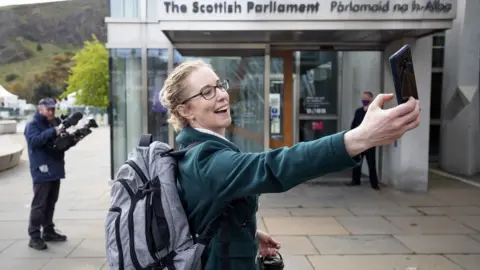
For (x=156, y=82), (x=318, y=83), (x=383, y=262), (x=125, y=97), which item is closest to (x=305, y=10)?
(x=156, y=82)

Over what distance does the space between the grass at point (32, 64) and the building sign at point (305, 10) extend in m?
113

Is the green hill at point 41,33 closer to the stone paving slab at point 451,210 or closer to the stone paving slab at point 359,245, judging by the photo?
the stone paving slab at point 451,210

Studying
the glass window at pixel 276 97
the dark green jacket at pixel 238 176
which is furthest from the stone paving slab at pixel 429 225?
the dark green jacket at pixel 238 176

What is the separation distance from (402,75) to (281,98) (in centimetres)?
892

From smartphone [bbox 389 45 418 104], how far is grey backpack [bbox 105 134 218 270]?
2.62ft

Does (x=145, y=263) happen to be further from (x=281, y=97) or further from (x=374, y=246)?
(x=281, y=97)

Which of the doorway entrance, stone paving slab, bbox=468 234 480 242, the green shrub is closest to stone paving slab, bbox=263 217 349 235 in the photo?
stone paving slab, bbox=468 234 480 242

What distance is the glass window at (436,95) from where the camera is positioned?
13.8 m

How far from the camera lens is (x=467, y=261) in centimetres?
531

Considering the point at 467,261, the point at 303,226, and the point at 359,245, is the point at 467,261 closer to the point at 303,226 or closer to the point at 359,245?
the point at 359,245

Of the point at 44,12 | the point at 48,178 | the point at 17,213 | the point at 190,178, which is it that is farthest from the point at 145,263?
the point at 44,12

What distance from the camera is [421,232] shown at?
21.2 feet

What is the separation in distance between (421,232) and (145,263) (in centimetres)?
564

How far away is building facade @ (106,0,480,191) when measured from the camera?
310 inches
